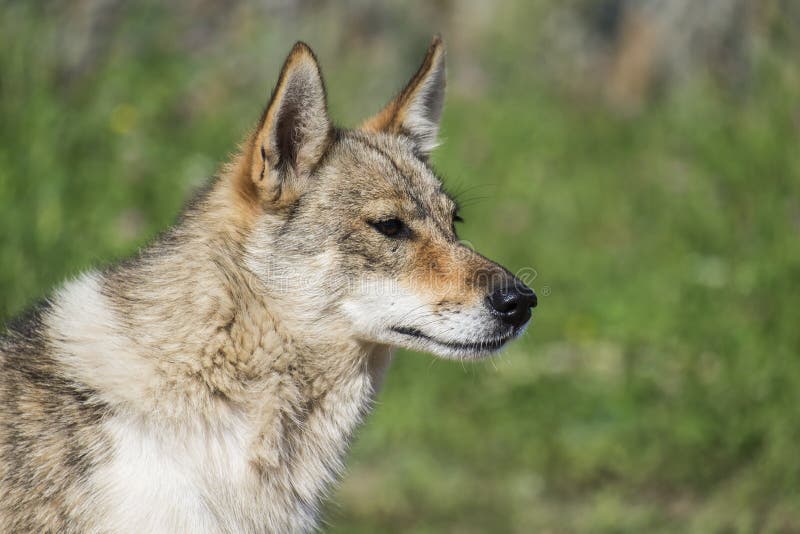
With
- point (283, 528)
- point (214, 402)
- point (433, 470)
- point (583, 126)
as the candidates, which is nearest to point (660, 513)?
point (433, 470)

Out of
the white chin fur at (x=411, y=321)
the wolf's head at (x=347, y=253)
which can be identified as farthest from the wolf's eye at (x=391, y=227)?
the white chin fur at (x=411, y=321)

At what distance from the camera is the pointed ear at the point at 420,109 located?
13.0 ft

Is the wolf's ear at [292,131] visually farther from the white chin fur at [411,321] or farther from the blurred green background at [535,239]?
the blurred green background at [535,239]

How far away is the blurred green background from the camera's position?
16.4 ft

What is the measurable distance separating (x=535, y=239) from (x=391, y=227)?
175 inches

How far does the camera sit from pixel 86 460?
114 inches

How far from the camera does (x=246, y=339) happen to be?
316 centimetres

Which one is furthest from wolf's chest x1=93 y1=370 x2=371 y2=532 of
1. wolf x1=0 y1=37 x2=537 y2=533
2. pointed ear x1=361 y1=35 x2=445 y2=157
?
pointed ear x1=361 y1=35 x2=445 y2=157

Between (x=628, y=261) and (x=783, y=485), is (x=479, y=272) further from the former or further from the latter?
(x=628, y=261)

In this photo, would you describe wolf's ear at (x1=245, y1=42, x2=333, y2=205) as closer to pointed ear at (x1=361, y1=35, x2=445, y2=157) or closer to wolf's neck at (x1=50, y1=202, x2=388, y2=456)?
wolf's neck at (x1=50, y1=202, x2=388, y2=456)

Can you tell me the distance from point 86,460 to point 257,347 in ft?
2.14

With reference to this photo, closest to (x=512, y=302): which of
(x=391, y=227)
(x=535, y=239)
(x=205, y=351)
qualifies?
(x=391, y=227)

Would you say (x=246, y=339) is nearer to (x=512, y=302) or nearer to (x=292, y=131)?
(x=292, y=131)

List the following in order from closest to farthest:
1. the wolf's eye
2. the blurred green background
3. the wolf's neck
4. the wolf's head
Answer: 1. the wolf's neck
2. the wolf's head
3. the wolf's eye
4. the blurred green background
